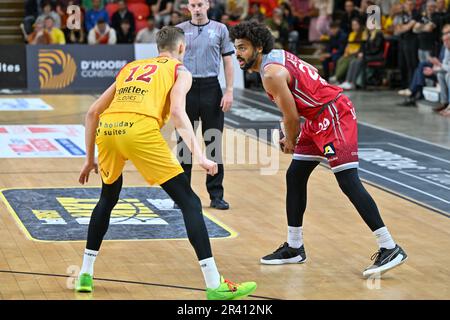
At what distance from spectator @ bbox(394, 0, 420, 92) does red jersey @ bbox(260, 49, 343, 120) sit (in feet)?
44.7

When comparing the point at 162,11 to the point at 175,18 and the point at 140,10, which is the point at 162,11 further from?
the point at 175,18

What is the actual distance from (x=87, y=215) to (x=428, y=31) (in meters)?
12.5

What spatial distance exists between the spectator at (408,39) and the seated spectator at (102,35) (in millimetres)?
6493

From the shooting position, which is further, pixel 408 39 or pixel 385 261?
pixel 408 39

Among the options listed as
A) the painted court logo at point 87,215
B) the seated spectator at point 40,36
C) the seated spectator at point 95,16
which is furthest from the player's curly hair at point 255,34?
the seated spectator at point 95,16

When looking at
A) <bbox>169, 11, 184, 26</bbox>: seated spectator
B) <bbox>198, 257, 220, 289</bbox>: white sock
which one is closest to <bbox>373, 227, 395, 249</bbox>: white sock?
<bbox>198, 257, 220, 289</bbox>: white sock

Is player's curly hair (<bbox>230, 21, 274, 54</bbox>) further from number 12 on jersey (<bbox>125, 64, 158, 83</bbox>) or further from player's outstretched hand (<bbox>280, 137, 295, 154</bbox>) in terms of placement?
number 12 on jersey (<bbox>125, 64, 158, 83</bbox>)

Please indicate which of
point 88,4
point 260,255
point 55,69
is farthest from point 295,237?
point 88,4

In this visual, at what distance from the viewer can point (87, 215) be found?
9.81 metres

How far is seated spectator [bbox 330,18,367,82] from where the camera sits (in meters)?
23.0

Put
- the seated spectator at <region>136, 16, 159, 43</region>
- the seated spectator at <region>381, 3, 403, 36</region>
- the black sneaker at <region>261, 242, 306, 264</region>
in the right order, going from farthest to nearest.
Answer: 1. the seated spectator at <region>136, 16, 159, 43</region>
2. the seated spectator at <region>381, 3, 403, 36</region>
3. the black sneaker at <region>261, 242, 306, 264</region>

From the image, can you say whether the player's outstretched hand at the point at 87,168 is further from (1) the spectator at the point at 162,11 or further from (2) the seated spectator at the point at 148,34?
(1) the spectator at the point at 162,11
